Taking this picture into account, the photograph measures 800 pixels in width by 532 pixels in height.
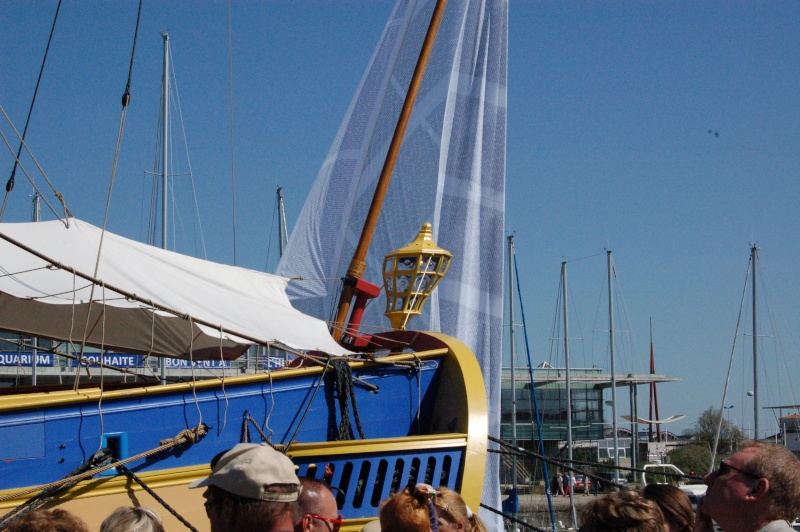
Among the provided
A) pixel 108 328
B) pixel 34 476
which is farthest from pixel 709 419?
pixel 34 476

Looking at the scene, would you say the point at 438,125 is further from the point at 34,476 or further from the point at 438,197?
the point at 34,476

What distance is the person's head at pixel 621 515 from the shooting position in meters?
2.96

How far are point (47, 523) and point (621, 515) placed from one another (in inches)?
70.2

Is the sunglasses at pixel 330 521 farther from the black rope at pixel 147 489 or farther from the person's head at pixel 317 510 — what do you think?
the black rope at pixel 147 489

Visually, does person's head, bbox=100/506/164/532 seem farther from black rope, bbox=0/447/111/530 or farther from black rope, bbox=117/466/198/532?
black rope, bbox=117/466/198/532

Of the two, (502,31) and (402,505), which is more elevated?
(502,31)

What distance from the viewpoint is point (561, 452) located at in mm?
36375

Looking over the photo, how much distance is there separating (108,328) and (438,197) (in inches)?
157

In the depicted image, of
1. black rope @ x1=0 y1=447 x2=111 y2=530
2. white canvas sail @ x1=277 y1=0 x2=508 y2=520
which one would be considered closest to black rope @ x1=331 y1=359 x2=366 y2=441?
black rope @ x1=0 y1=447 x2=111 y2=530

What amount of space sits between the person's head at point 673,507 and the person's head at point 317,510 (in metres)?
1.15

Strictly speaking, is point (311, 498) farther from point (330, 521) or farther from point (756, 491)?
point (756, 491)

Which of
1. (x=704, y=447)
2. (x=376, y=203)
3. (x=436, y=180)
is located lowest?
(x=704, y=447)

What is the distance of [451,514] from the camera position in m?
3.55

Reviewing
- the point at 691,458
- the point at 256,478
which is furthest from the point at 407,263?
the point at 691,458
